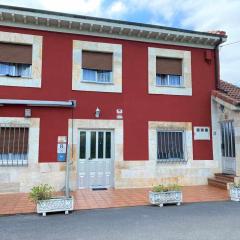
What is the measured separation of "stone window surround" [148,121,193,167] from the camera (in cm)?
1188

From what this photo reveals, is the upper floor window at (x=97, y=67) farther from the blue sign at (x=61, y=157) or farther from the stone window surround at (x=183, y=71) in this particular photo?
the blue sign at (x=61, y=157)

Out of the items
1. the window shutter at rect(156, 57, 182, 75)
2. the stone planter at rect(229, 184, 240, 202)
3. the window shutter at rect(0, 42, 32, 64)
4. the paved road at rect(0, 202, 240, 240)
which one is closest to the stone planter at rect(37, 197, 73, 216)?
the paved road at rect(0, 202, 240, 240)

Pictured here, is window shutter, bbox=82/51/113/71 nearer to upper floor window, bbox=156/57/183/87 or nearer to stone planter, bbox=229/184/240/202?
upper floor window, bbox=156/57/183/87

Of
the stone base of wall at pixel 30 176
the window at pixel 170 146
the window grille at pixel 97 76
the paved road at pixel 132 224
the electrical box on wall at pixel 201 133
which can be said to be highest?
the window grille at pixel 97 76

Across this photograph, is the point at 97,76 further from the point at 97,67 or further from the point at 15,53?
the point at 15,53

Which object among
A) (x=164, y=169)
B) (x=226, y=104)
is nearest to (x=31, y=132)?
(x=164, y=169)

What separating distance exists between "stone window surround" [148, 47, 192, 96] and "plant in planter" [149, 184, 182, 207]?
14.6ft

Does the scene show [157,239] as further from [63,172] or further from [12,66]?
[12,66]

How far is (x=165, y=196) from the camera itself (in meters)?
8.73

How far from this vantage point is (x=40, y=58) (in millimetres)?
10969

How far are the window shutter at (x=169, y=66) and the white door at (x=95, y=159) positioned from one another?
131 inches

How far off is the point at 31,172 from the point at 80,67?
414cm

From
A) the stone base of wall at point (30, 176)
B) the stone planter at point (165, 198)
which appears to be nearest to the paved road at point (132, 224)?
the stone planter at point (165, 198)

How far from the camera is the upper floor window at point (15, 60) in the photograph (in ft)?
35.0
